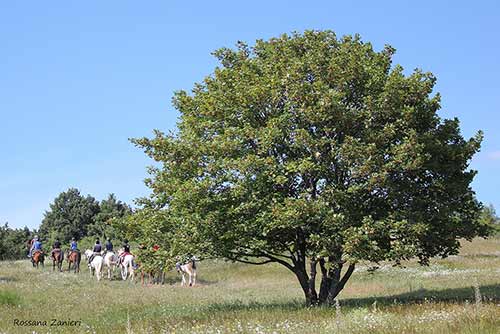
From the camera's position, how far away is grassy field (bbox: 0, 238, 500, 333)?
14328 mm

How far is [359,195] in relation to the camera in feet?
67.0

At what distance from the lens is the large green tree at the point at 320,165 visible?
19328 millimetres

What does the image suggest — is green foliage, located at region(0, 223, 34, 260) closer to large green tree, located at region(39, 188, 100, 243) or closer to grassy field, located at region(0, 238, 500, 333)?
large green tree, located at region(39, 188, 100, 243)

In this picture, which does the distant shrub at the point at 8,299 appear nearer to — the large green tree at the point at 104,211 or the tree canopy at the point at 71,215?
the large green tree at the point at 104,211

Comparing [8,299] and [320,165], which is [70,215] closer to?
[8,299]

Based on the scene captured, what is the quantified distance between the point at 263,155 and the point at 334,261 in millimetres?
4664

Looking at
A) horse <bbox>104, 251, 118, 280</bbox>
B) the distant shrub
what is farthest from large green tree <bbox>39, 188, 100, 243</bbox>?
the distant shrub

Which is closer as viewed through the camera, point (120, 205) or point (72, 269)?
point (72, 269)

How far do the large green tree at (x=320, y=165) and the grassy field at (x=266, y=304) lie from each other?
8.30 feet

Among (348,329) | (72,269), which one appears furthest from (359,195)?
(72,269)

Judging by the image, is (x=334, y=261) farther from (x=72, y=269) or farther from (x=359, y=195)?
(x=72, y=269)

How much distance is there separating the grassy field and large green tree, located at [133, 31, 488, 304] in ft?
8.30

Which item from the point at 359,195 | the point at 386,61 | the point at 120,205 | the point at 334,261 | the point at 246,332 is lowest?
the point at 246,332

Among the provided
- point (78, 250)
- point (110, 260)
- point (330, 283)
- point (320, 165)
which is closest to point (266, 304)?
point (330, 283)
